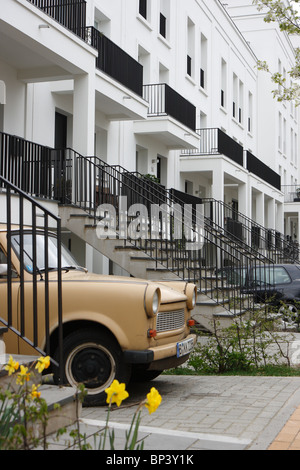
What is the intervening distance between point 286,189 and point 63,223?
34195 millimetres

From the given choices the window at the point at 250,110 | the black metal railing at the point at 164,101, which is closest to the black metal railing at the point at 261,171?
the window at the point at 250,110

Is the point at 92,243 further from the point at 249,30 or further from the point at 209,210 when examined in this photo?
the point at 249,30

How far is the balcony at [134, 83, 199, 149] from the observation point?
19.9 meters

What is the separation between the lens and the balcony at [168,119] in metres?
19.9

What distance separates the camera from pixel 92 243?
1171 cm

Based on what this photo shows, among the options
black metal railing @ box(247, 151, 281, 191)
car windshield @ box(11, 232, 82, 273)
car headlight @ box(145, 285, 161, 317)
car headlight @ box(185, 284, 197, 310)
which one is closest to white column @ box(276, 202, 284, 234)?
black metal railing @ box(247, 151, 281, 191)

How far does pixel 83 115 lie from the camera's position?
45.6 feet

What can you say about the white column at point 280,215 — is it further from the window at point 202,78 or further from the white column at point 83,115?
the white column at point 83,115

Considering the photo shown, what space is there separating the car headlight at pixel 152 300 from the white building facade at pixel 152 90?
21.6 feet

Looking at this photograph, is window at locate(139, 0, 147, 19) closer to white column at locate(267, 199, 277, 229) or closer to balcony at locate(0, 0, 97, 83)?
balcony at locate(0, 0, 97, 83)

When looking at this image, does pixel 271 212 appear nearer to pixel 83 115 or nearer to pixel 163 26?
pixel 163 26

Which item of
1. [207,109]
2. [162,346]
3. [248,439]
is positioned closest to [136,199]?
[162,346]

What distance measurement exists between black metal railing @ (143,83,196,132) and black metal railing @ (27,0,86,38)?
6170 millimetres

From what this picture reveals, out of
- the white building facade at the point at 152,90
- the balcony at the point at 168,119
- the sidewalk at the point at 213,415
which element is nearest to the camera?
the sidewalk at the point at 213,415
